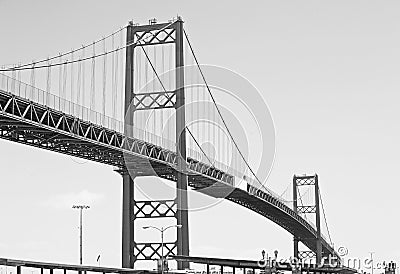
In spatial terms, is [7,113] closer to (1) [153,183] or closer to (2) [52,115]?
(2) [52,115]

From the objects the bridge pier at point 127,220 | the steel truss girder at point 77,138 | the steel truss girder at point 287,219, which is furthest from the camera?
the steel truss girder at point 287,219

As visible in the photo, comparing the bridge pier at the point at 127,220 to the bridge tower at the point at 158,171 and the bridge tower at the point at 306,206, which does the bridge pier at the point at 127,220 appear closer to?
the bridge tower at the point at 158,171

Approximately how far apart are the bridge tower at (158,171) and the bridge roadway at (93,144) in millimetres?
801

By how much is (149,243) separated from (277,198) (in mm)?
39105

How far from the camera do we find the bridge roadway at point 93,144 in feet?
153

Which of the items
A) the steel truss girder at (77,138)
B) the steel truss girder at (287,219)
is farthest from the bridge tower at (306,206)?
the steel truss girder at (77,138)

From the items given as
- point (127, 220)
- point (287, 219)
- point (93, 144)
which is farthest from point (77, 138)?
point (287, 219)

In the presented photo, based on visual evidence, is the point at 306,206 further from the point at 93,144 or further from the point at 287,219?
the point at 93,144

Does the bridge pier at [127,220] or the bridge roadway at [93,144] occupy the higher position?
the bridge roadway at [93,144]

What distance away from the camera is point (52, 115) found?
162 ft

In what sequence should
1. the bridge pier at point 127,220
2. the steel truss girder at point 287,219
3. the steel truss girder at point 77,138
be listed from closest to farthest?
the steel truss girder at point 77,138 → the bridge pier at point 127,220 → the steel truss girder at point 287,219

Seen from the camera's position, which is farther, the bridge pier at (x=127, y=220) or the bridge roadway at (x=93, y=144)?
the bridge pier at (x=127, y=220)

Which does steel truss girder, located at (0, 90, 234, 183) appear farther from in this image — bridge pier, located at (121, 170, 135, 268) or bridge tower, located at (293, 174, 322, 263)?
bridge tower, located at (293, 174, 322, 263)

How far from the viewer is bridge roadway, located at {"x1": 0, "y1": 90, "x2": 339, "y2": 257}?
46750mm
